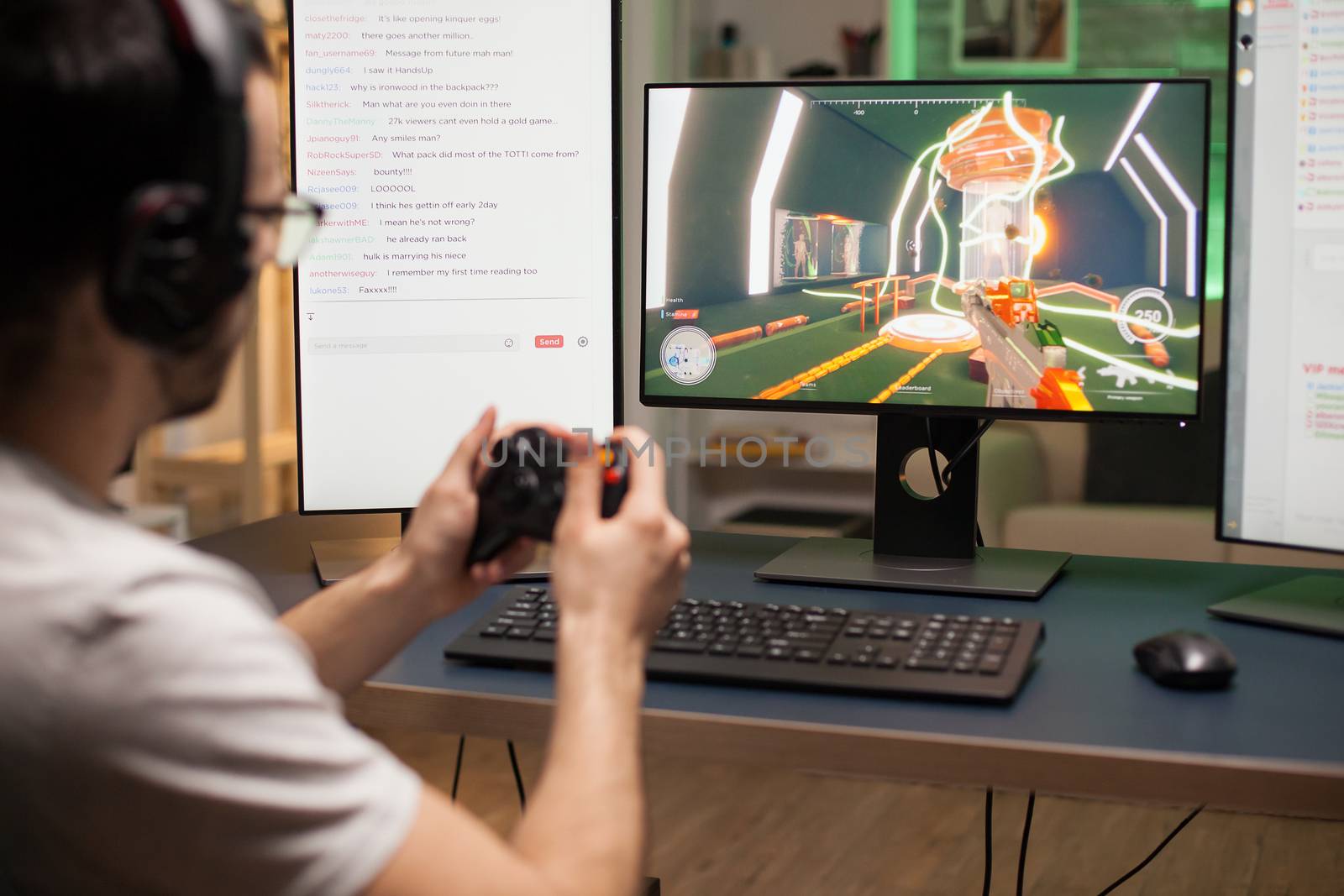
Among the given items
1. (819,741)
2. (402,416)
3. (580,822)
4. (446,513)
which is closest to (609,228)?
(402,416)

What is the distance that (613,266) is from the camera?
4.44 feet

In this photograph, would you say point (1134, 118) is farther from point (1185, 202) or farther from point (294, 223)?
point (294, 223)

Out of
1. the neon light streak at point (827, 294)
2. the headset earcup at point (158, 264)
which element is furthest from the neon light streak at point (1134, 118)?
the headset earcup at point (158, 264)

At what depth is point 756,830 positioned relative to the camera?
7.96 feet

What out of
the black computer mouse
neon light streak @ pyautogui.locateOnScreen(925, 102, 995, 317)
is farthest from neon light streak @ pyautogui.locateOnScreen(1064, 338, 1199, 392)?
the black computer mouse

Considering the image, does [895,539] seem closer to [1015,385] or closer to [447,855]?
[1015,385]

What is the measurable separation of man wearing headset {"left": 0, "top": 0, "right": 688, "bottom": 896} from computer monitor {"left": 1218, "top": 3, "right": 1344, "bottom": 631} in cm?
77

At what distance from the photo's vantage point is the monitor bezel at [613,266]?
134cm

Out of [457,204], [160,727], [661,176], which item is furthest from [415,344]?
[160,727]

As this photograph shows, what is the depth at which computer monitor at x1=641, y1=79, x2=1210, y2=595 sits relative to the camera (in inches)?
46.6

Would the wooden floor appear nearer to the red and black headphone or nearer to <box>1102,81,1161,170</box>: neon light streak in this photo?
<box>1102,81,1161,170</box>: neon light streak

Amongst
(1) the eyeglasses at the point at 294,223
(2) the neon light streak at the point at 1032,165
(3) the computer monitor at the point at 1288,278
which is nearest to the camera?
(1) the eyeglasses at the point at 294,223

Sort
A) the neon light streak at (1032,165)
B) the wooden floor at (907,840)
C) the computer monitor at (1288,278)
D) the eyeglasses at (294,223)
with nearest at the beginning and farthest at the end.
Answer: the eyeglasses at (294,223)
the computer monitor at (1288,278)
the neon light streak at (1032,165)
the wooden floor at (907,840)

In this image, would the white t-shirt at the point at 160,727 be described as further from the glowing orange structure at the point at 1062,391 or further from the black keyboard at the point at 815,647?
the glowing orange structure at the point at 1062,391
